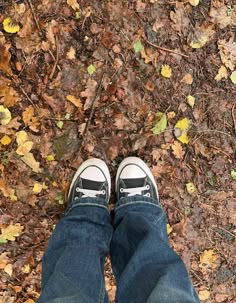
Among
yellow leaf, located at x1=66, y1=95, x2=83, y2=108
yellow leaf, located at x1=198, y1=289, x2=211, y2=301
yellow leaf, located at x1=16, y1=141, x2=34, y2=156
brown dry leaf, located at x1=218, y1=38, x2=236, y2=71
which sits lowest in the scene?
yellow leaf, located at x1=198, y1=289, x2=211, y2=301

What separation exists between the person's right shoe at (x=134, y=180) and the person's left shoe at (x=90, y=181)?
95 millimetres

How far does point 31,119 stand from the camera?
8.64 ft

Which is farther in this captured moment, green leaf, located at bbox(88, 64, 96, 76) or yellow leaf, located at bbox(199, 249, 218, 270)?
yellow leaf, located at bbox(199, 249, 218, 270)

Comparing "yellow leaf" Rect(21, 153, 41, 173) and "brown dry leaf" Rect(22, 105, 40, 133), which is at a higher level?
"brown dry leaf" Rect(22, 105, 40, 133)

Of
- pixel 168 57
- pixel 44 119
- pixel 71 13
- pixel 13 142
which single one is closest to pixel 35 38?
pixel 71 13

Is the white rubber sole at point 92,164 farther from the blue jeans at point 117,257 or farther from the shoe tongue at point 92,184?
the blue jeans at point 117,257

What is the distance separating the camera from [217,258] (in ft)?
9.48

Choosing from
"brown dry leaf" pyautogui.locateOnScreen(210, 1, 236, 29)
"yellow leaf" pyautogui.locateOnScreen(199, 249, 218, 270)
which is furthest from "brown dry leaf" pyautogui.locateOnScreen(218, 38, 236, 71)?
"yellow leaf" pyautogui.locateOnScreen(199, 249, 218, 270)

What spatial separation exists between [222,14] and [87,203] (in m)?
1.54

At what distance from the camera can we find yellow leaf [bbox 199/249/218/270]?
2.87 m

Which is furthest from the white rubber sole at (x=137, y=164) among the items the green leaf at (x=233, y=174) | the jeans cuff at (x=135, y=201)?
the green leaf at (x=233, y=174)

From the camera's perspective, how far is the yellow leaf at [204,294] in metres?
2.89

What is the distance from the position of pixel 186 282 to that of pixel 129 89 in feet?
4.15

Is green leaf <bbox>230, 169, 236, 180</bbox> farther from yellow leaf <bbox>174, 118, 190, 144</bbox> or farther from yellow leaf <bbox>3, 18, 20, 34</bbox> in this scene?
yellow leaf <bbox>3, 18, 20, 34</bbox>
